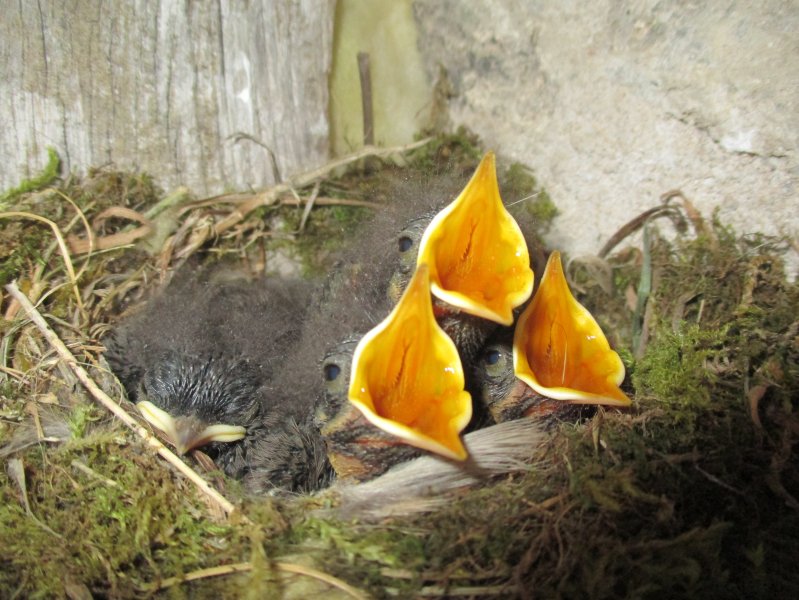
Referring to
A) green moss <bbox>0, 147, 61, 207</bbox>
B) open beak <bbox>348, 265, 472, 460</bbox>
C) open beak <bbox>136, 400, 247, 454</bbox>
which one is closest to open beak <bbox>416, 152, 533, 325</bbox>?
open beak <bbox>348, 265, 472, 460</bbox>

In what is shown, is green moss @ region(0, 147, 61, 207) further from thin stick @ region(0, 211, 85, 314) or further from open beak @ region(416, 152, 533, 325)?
open beak @ region(416, 152, 533, 325)

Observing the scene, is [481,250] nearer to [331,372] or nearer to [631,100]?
[331,372]

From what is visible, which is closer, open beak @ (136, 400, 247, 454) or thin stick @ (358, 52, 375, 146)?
open beak @ (136, 400, 247, 454)

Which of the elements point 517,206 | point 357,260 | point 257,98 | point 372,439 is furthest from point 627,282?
point 257,98

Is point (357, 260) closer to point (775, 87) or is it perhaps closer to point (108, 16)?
point (108, 16)

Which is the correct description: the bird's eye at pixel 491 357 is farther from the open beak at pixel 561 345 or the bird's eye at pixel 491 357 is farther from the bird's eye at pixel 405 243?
the bird's eye at pixel 405 243

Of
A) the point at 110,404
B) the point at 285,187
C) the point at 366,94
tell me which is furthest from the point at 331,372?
the point at 366,94
